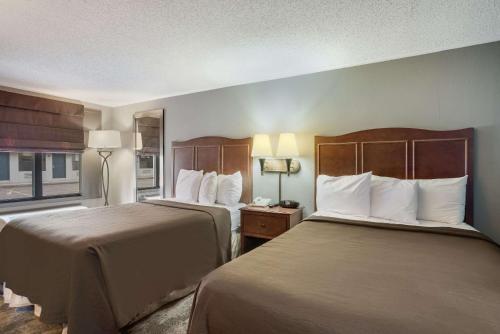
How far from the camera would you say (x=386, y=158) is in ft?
8.70

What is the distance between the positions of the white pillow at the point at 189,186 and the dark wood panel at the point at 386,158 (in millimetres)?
1996

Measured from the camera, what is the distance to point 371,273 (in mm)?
1242

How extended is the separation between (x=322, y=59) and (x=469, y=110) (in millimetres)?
1388

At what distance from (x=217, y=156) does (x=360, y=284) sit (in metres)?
2.81

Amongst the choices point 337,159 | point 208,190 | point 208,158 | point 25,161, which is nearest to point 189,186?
point 208,190

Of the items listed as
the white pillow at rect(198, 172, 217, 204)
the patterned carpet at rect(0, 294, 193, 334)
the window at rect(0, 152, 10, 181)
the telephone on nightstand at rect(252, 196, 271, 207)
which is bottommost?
the patterned carpet at rect(0, 294, 193, 334)

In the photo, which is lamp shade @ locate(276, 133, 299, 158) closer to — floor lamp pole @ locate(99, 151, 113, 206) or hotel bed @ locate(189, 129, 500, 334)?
hotel bed @ locate(189, 129, 500, 334)

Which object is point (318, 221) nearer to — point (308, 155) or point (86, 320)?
point (308, 155)

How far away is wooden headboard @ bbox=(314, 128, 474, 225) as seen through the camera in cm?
237

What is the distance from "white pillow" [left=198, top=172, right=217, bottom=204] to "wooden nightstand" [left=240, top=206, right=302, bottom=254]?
0.59m

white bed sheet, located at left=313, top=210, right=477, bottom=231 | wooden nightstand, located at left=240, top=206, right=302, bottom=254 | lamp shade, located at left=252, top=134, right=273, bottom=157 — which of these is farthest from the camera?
lamp shade, located at left=252, top=134, right=273, bottom=157

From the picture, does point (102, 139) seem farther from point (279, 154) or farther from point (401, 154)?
point (401, 154)

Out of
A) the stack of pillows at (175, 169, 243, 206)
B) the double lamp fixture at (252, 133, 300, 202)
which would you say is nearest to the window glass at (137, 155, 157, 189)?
the stack of pillows at (175, 169, 243, 206)

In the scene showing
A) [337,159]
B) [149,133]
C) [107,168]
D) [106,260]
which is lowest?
[106,260]
